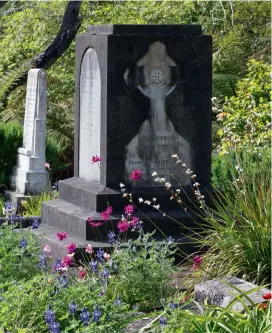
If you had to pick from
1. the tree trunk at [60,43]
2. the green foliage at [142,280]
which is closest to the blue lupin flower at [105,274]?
the green foliage at [142,280]

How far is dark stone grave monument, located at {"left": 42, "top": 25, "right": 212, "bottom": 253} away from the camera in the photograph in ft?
25.3

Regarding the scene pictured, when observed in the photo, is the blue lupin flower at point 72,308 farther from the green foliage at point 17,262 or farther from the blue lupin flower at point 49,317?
the green foliage at point 17,262

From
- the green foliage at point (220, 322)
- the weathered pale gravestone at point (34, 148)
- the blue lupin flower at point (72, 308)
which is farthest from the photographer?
the weathered pale gravestone at point (34, 148)

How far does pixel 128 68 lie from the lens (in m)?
7.75

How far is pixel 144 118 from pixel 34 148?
16.4 feet

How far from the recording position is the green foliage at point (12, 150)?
520 inches

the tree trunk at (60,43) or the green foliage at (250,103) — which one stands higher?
the tree trunk at (60,43)

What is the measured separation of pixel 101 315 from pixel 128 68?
11.7ft

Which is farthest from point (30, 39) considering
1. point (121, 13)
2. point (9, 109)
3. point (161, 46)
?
point (161, 46)

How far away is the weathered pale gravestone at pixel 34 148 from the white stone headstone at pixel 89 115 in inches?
160

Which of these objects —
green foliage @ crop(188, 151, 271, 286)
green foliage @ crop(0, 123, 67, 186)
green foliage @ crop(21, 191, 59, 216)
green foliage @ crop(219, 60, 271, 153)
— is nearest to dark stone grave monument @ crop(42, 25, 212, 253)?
green foliage @ crop(188, 151, 271, 286)

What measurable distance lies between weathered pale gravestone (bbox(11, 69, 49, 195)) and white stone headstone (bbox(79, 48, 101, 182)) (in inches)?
160

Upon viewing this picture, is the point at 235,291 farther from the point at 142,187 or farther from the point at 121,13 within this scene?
the point at 121,13

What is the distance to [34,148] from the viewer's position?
494 inches
